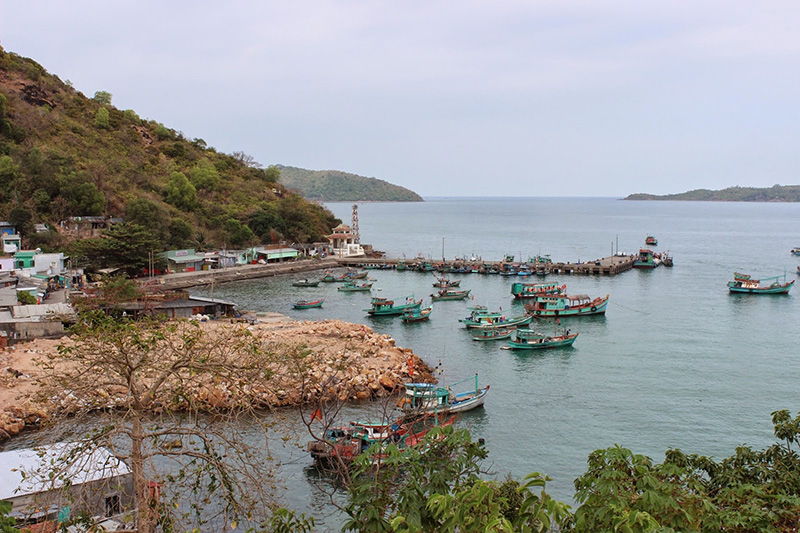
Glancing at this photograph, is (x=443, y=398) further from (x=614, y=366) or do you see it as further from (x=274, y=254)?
→ (x=274, y=254)

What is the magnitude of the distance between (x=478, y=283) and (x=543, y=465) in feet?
111

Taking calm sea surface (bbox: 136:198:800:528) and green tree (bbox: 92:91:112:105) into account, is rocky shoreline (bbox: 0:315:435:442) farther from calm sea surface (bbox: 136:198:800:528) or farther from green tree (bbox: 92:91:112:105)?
green tree (bbox: 92:91:112:105)

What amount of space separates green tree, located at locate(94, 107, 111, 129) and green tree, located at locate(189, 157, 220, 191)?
36.0 feet

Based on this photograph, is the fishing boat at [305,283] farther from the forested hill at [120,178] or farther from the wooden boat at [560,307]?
the wooden boat at [560,307]

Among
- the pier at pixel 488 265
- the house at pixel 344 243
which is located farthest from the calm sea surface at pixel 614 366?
the house at pixel 344 243

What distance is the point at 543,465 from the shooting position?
1680 centimetres

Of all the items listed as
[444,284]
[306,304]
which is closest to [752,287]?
[444,284]

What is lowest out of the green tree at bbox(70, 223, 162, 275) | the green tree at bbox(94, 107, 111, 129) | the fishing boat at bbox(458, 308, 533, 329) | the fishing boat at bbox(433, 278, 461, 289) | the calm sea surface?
the calm sea surface

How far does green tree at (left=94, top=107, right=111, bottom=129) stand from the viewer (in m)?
69.8

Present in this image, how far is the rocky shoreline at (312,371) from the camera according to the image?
700 inches

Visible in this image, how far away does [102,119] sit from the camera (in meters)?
70.4

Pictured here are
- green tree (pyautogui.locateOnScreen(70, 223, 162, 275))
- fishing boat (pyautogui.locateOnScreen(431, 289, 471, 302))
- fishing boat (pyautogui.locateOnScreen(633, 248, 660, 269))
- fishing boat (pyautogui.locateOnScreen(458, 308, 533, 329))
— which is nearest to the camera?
fishing boat (pyautogui.locateOnScreen(458, 308, 533, 329))

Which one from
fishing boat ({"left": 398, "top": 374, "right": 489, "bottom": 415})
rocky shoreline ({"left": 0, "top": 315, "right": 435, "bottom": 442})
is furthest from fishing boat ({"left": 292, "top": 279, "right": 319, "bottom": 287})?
fishing boat ({"left": 398, "top": 374, "right": 489, "bottom": 415})

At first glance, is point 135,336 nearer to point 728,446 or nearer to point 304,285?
point 728,446
